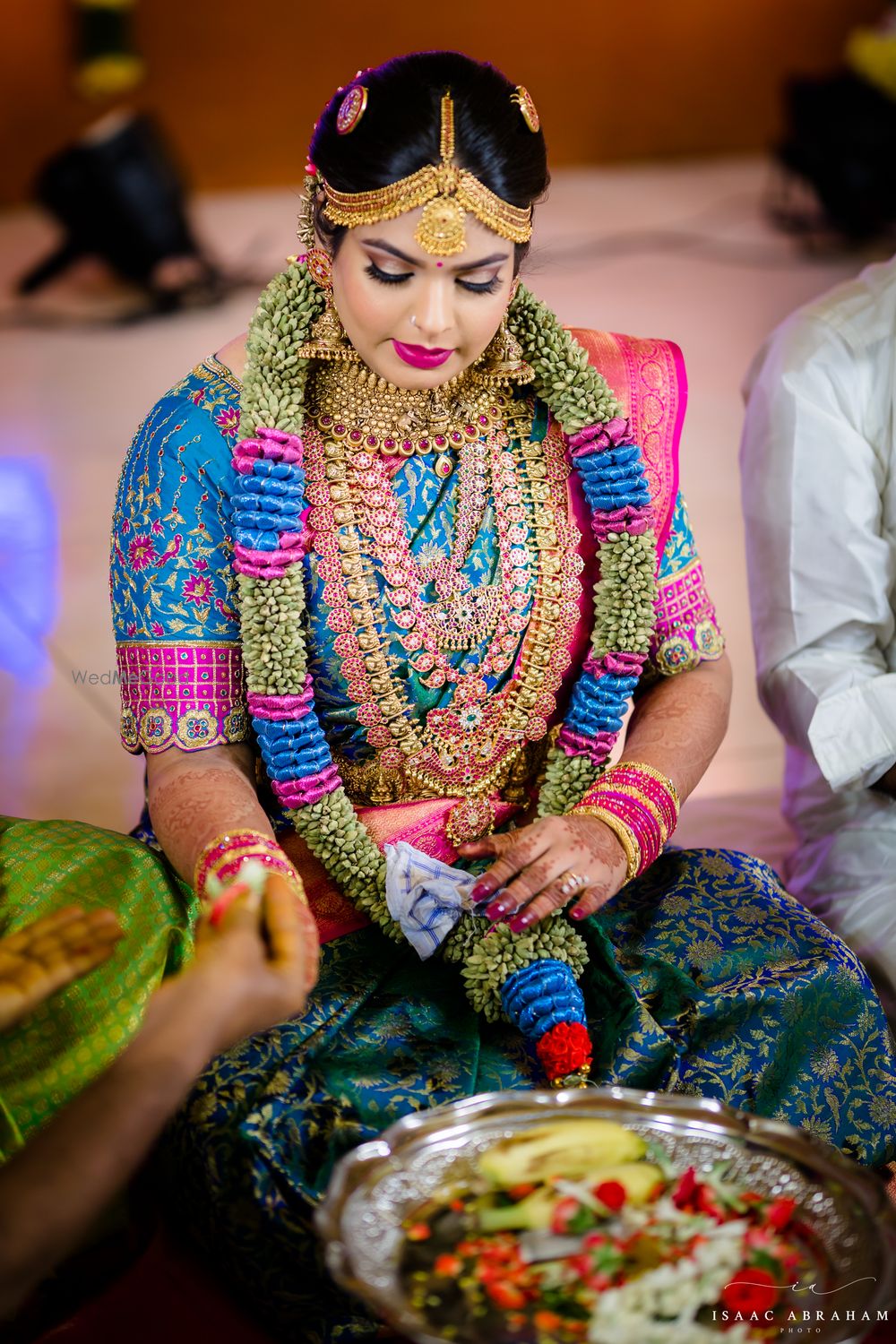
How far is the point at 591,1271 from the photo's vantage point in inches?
55.9

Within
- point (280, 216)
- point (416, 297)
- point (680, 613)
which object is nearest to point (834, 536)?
point (680, 613)

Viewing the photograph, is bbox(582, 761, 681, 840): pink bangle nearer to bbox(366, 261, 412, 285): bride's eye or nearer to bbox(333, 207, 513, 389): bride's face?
bbox(333, 207, 513, 389): bride's face

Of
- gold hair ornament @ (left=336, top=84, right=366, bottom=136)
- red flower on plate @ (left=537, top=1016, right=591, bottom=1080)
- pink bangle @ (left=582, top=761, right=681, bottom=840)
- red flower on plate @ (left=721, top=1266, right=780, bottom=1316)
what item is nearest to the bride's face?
gold hair ornament @ (left=336, top=84, right=366, bottom=136)

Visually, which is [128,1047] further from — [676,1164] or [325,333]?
[325,333]

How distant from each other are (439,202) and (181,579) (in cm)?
59

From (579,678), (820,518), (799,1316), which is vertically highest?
(820,518)

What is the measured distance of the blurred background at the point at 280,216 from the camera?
4242 millimetres

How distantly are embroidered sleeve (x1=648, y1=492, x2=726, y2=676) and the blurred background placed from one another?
1.11m

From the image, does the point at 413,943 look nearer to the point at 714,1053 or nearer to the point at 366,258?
the point at 714,1053

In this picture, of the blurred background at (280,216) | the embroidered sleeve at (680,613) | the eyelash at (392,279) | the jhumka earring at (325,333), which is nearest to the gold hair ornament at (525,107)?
the eyelash at (392,279)

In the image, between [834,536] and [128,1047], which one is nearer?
[128,1047]

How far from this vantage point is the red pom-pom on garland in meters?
1.95

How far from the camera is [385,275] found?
75.7 inches

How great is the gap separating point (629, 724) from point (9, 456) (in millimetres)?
3979
